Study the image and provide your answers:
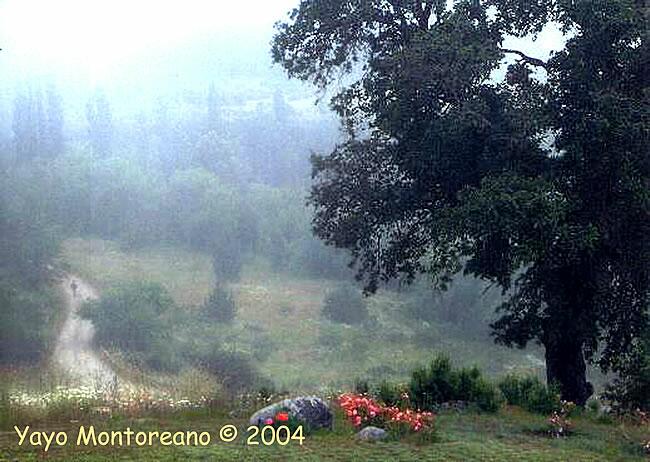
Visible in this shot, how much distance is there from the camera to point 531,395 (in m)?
12.1

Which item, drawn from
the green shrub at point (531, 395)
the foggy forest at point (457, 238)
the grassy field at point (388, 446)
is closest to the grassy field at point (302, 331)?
the foggy forest at point (457, 238)

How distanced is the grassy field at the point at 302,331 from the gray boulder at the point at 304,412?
2657cm

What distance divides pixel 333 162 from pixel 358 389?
6055 mm

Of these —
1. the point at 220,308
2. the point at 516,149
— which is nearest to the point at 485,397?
the point at 516,149

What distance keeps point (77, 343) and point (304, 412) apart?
1411 inches

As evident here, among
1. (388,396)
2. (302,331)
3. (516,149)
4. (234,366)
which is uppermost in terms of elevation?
(516,149)

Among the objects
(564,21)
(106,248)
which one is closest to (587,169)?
(564,21)

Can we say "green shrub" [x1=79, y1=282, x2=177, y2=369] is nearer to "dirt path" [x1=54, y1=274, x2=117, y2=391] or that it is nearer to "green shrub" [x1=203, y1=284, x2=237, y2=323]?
"dirt path" [x1=54, y1=274, x2=117, y2=391]

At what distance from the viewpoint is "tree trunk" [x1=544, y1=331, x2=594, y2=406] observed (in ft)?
48.2

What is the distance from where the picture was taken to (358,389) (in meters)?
12.6

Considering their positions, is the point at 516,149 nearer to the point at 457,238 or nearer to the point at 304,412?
the point at 457,238

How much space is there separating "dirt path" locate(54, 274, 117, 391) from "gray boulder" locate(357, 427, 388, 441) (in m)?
25.6

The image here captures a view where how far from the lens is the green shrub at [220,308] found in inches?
2077

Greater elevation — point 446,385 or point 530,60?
point 530,60
